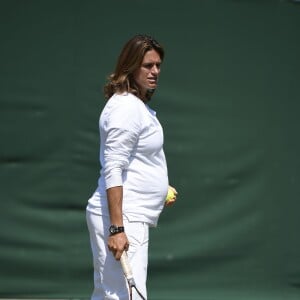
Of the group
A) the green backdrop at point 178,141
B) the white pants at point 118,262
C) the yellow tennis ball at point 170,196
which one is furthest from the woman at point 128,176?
the green backdrop at point 178,141

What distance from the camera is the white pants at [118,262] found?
3.53 m

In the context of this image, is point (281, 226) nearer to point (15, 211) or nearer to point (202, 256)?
point (202, 256)

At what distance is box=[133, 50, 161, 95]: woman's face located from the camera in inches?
146

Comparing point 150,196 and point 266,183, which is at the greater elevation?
point 266,183

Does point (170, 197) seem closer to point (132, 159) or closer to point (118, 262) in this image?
point (132, 159)

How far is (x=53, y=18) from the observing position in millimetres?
5535

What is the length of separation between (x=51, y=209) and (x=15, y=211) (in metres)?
0.24

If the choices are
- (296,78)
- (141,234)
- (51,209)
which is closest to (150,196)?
(141,234)

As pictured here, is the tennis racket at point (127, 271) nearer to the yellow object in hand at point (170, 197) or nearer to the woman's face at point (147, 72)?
the yellow object in hand at point (170, 197)

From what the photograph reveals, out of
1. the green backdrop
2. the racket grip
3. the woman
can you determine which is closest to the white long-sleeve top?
the woman

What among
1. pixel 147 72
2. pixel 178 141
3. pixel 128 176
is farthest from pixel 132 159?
pixel 178 141

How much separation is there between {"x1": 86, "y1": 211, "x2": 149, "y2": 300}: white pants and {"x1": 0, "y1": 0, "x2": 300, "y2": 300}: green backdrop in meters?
1.93

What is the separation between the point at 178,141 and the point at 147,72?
1923 mm

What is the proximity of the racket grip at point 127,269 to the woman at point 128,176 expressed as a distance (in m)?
0.02
